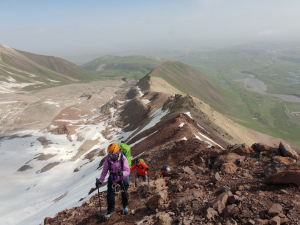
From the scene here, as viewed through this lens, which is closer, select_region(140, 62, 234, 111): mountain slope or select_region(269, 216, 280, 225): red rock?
select_region(269, 216, 280, 225): red rock

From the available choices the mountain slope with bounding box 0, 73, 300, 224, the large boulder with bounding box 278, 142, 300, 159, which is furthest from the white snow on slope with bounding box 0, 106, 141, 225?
the large boulder with bounding box 278, 142, 300, 159

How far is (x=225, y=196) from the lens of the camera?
256 inches

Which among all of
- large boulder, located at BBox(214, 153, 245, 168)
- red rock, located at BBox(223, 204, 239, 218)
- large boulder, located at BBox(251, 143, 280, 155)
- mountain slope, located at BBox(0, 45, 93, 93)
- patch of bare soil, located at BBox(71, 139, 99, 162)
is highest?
mountain slope, located at BBox(0, 45, 93, 93)

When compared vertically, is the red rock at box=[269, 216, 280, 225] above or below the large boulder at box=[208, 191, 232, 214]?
above

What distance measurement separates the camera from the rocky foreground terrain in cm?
590

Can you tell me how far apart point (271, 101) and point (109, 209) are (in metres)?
167

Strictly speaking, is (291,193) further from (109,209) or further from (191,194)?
(109,209)

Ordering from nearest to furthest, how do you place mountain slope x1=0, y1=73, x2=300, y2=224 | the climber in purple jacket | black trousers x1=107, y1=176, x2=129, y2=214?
1. the climber in purple jacket
2. black trousers x1=107, y1=176, x2=129, y2=214
3. mountain slope x1=0, y1=73, x2=300, y2=224

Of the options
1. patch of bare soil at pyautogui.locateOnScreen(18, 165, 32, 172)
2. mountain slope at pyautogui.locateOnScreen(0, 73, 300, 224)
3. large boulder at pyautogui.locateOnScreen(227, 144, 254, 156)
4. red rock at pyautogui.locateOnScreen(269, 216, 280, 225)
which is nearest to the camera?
red rock at pyautogui.locateOnScreen(269, 216, 280, 225)

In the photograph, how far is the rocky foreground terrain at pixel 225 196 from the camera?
5.90 metres

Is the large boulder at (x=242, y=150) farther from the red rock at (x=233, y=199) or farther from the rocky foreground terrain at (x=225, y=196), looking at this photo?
the red rock at (x=233, y=199)

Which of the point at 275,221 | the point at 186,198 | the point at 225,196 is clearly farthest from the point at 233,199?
the point at 186,198

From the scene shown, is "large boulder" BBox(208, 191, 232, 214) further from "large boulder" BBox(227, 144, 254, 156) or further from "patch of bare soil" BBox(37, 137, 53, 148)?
"patch of bare soil" BBox(37, 137, 53, 148)

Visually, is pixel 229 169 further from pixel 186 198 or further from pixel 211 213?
pixel 211 213
